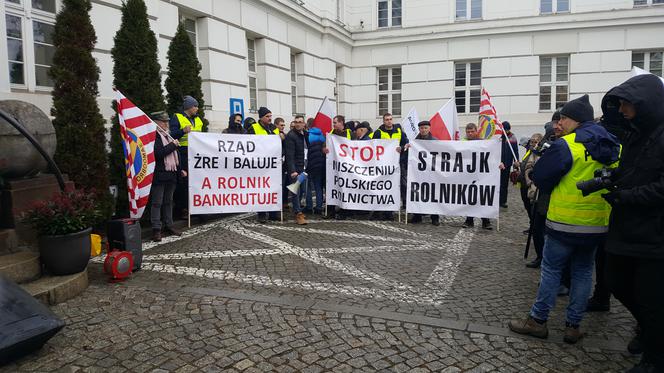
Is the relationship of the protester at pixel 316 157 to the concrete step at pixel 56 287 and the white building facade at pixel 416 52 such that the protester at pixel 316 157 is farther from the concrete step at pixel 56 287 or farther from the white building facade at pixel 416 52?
the concrete step at pixel 56 287

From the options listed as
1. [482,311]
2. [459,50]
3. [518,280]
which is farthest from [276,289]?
[459,50]

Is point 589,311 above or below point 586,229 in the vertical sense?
below

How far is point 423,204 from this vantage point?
873 centimetres

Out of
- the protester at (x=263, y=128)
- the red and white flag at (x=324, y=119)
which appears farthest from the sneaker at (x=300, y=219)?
the red and white flag at (x=324, y=119)

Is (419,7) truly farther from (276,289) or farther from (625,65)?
Result: (276,289)

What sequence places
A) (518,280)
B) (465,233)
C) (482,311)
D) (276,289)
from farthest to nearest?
(465,233) → (518,280) → (276,289) → (482,311)

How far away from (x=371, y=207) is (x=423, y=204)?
0.99m

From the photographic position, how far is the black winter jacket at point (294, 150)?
920cm

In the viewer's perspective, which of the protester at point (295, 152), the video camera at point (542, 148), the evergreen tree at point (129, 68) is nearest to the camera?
the video camera at point (542, 148)

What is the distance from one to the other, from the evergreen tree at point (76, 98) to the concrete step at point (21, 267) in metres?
2.17

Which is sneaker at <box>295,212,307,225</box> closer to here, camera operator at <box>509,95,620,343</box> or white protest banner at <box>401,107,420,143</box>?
white protest banner at <box>401,107,420,143</box>

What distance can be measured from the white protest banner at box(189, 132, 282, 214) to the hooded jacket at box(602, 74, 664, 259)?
6.26m

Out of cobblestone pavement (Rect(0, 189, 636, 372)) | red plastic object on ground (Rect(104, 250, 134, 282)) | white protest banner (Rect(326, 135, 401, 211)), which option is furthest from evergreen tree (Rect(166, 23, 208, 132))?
red plastic object on ground (Rect(104, 250, 134, 282))

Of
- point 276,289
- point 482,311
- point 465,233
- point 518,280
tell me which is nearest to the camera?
point 482,311
